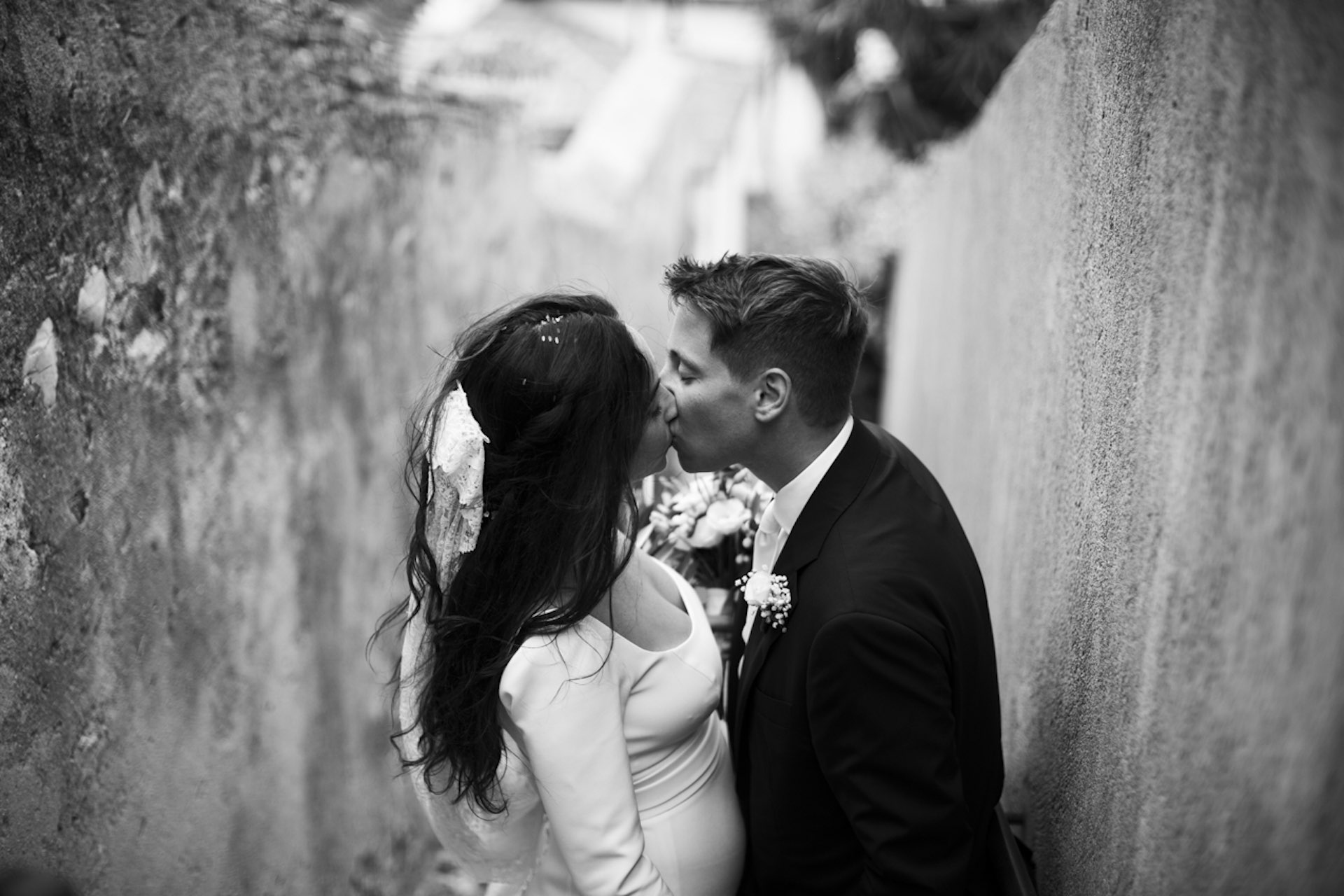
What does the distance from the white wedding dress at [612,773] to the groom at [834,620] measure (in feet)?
0.34

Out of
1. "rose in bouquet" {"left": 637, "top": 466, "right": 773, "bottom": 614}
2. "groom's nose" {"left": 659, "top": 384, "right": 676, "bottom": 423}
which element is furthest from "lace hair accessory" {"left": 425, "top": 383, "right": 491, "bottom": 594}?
"rose in bouquet" {"left": 637, "top": 466, "right": 773, "bottom": 614}

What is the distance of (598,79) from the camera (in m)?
14.7

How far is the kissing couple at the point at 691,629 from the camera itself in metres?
1.77

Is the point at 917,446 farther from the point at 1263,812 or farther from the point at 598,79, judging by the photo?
the point at 598,79

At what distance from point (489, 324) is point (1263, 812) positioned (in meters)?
1.59

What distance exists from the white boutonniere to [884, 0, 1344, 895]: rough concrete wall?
0.56m

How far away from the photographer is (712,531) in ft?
8.58

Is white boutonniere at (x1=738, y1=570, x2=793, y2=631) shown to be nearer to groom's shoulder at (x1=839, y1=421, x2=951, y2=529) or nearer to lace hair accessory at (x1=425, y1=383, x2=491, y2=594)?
groom's shoulder at (x1=839, y1=421, x2=951, y2=529)

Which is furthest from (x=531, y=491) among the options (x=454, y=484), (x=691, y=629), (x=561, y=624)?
(x=691, y=629)

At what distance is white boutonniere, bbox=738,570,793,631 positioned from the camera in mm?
1999

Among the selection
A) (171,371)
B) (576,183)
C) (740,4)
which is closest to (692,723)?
(171,371)

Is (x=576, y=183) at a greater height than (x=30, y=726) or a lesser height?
greater

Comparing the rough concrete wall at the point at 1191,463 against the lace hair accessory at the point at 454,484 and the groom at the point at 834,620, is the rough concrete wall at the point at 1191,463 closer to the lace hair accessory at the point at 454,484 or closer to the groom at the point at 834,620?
the groom at the point at 834,620

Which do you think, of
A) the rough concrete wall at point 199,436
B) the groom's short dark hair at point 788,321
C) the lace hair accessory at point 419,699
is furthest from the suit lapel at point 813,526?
the rough concrete wall at point 199,436
